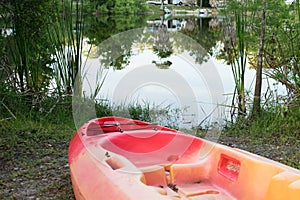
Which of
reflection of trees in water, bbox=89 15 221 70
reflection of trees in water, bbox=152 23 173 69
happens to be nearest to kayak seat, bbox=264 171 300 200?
reflection of trees in water, bbox=89 15 221 70

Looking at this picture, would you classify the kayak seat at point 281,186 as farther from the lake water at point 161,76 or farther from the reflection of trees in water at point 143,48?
the reflection of trees in water at point 143,48

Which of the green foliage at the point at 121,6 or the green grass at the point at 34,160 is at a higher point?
the green foliage at the point at 121,6

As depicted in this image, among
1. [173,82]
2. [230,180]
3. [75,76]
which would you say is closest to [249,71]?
[173,82]

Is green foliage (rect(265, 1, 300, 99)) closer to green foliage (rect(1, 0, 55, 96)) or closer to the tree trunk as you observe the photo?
the tree trunk

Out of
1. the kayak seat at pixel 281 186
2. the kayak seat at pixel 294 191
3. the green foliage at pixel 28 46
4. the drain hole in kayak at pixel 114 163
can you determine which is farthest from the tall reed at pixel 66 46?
the kayak seat at pixel 294 191

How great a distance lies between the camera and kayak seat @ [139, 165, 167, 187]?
260cm

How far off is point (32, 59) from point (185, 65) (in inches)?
66.0

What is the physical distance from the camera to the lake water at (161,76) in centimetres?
419

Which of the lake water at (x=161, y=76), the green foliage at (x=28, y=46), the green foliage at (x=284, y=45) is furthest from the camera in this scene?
the green foliage at (x=284, y=45)

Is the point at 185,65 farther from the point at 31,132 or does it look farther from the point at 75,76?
the point at 31,132

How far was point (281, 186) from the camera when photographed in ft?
6.69

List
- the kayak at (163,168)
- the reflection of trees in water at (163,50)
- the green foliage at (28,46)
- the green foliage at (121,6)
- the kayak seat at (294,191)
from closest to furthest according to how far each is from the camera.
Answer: the kayak seat at (294,191) < the kayak at (163,168) < the green foliage at (28,46) < the reflection of trees in water at (163,50) < the green foliage at (121,6)

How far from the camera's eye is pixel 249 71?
550 centimetres

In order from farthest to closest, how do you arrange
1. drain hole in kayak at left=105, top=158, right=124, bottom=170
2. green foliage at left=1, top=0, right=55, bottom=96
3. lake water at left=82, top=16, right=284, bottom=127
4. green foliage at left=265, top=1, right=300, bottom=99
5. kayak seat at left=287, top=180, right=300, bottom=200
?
green foliage at left=265, top=1, right=300, bottom=99, lake water at left=82, top=16, right=284, bottom=127, green foliage at left=1, top=0, right=55, bottom=96, drain hole in kayak at left=105, top=158, right=124, bottom=170, kayak seat at left=287, top=180, right=300, bottom=200
